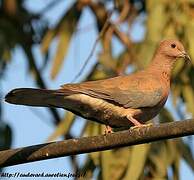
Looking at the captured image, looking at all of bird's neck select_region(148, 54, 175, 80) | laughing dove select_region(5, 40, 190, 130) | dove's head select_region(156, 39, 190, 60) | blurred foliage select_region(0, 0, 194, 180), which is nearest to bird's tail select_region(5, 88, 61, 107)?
laughing dove select_region(5, 40, 190, 130)

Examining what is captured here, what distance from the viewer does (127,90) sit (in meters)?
5.46

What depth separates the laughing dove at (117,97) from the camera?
4.75 m

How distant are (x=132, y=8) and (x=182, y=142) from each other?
74.9 inches

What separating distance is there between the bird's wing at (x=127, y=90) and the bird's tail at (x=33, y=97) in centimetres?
25

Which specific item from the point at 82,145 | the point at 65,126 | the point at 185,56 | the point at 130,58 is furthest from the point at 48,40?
the point at 82,145

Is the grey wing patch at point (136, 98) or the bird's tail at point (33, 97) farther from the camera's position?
the grey wing patch at point (136, 98)

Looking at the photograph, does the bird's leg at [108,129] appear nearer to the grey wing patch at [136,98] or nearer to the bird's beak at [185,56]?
the grey wing patch at [136,98]

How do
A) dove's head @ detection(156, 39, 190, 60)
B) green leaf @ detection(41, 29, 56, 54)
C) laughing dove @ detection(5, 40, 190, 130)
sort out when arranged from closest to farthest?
laughing dove @ detection(5, 40, 190, 130) < dove's head @ detection(156, 39, 190, 60) < green leaf @ detection(41, 29, 56, 54)

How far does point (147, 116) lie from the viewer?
17.8ft

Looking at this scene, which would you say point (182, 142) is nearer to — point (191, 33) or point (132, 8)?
point (191, 33)

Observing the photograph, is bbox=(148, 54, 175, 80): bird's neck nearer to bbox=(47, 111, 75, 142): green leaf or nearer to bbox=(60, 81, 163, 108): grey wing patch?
bbox=(60, 81, 163, 108): grey wing patch

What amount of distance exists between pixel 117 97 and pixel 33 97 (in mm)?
938

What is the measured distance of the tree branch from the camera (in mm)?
3604

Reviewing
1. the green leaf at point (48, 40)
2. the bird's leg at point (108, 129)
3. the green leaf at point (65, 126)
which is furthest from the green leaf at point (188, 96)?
the green leaf at point (48, 40)
